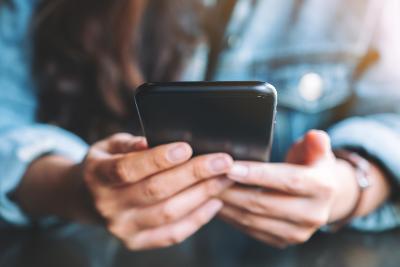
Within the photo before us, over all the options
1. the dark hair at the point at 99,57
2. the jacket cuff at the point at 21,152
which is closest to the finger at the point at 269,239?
the jacket cuff at the point at 21,152

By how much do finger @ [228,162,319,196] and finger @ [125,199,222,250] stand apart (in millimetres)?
57

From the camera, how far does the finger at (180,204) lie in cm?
33

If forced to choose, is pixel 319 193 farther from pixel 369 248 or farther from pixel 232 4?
pixel 232 4

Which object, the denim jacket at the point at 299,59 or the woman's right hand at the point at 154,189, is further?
the denim jacket at the point at 299,59

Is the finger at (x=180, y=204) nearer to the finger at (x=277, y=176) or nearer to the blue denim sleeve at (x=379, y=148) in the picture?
the finger at (x=277, y=176)

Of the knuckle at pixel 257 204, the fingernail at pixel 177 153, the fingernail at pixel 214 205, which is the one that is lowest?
the fingernail at pixel 214 205

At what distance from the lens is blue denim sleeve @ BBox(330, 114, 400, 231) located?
401mm

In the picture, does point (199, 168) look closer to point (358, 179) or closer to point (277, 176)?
point (277, 176)

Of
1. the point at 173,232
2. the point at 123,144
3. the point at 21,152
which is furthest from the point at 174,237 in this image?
the point at 21,152

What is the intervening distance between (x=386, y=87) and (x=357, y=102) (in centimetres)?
5

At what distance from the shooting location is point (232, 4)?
1.98ft

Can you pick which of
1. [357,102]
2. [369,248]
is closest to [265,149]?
[369,248]

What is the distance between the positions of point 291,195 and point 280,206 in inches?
0.6

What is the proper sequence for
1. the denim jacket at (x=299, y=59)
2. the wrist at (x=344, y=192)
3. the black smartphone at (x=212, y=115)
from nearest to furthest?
the black smartphone at (x=212, y=115) → the wrist at (x=344, y=192) → the denim jacket at (x=299, y=59)
